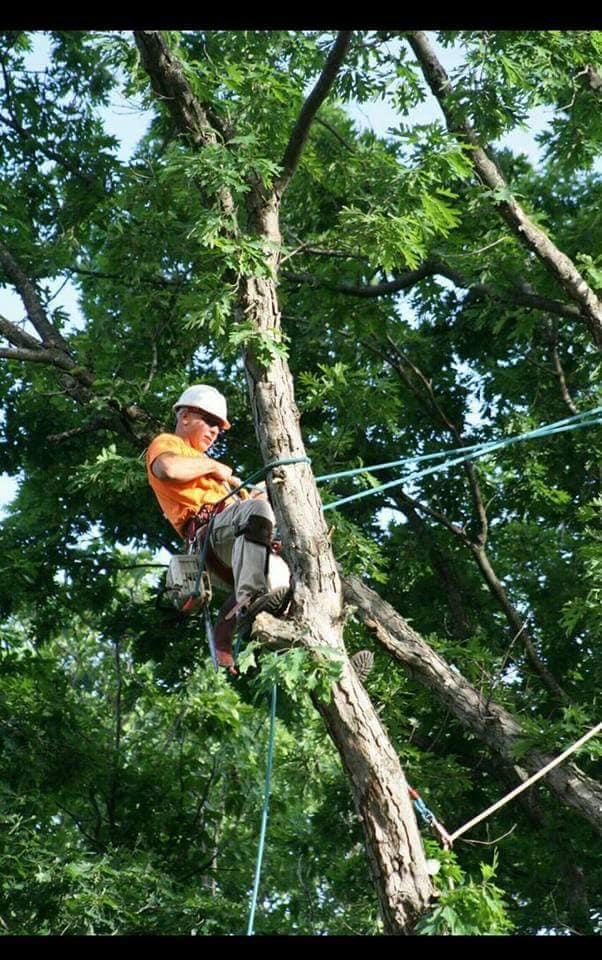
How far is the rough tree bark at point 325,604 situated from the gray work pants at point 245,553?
73mm

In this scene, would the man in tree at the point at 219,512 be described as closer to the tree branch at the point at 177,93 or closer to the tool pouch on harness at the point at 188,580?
the tool pouch on harness at the point at 188,580

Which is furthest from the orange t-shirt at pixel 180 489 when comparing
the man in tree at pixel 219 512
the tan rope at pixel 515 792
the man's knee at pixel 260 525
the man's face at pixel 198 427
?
the tan rope at pixel 515 792

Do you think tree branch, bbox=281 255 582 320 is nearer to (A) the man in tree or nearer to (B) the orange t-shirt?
(A) the man in tree

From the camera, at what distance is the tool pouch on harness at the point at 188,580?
7070 mm

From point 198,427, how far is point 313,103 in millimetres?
1859

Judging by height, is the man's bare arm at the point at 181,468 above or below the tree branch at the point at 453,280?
below

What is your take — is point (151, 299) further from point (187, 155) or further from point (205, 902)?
point (205, 902)

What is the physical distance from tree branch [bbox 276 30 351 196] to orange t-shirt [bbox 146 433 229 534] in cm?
171

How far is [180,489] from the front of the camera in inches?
283

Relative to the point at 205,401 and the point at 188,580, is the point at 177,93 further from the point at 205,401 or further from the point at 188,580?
the point at 188,580
